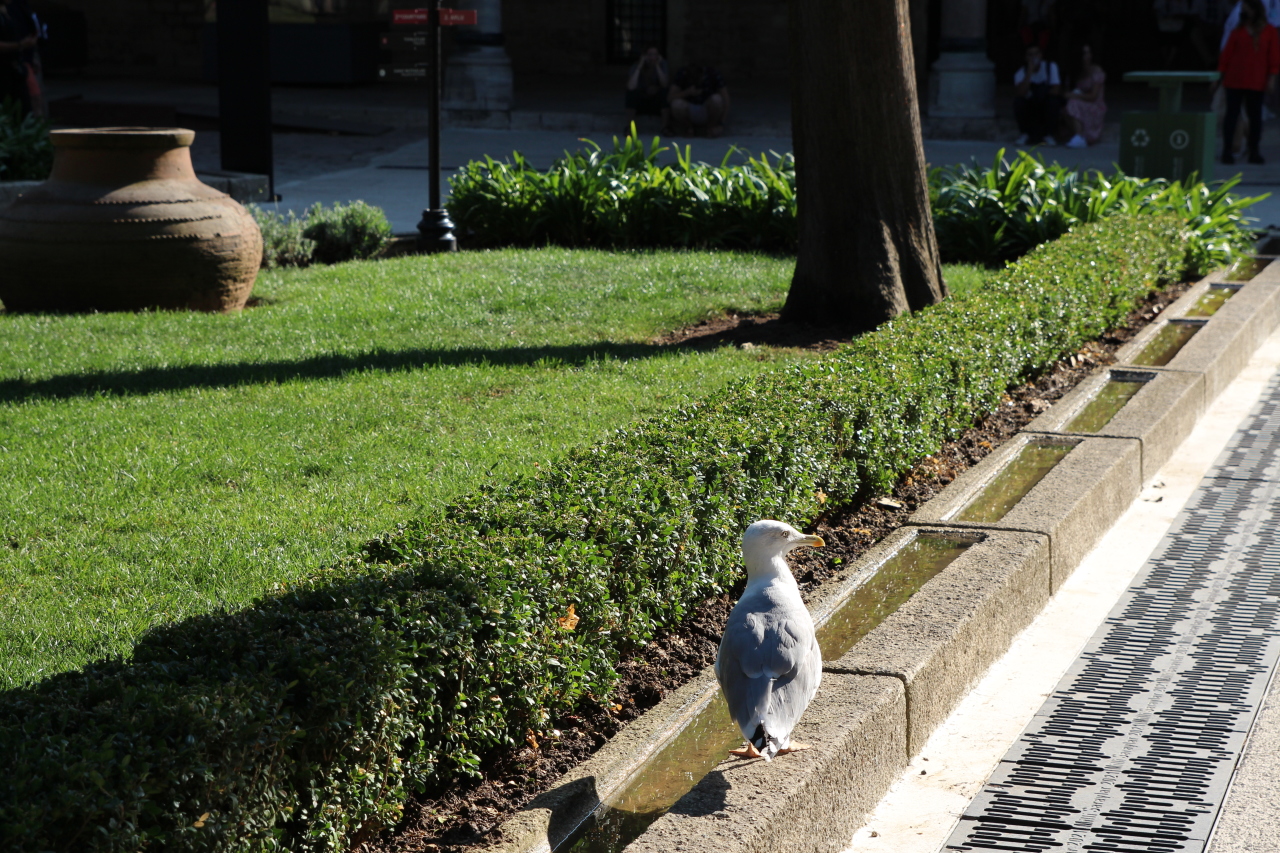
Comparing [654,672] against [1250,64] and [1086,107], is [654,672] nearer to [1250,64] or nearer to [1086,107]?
[1250,64]

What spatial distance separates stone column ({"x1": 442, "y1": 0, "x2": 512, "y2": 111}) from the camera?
73.9 ft

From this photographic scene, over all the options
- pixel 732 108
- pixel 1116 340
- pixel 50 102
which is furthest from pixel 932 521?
pixel 50 102

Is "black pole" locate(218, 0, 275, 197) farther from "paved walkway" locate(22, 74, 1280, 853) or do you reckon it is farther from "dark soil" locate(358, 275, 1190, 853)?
"dark soil" locate(358, 275, 1190, 853)

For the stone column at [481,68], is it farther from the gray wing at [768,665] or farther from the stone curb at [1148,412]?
the gray wing at [768,665]

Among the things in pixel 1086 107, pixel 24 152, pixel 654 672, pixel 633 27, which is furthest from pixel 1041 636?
pixel 633 27

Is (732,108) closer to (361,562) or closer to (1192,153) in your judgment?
(1192,153)

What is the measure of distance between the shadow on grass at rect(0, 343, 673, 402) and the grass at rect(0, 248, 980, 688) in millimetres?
21

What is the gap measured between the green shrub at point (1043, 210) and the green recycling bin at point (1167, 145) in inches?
38.3

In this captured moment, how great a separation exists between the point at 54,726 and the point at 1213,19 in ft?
98.9

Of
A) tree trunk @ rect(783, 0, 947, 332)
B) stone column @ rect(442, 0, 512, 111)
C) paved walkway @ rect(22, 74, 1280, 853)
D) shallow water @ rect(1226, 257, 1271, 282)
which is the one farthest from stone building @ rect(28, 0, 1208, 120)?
tree trunk @ rect(783, 0, 947, 332)

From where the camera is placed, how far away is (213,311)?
9.13 metres

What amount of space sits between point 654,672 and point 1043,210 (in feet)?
26.6

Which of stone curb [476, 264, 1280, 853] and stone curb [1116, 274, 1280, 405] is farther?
stone curb [1116, 274, 1280, 405]

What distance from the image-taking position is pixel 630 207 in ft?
38.7
